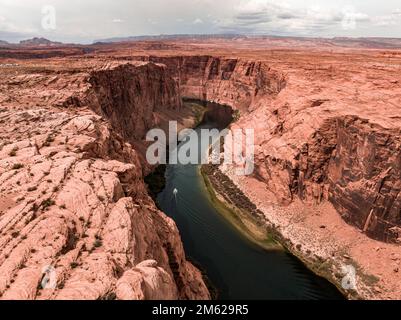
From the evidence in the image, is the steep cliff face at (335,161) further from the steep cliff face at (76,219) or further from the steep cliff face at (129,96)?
the steep cliff face at (129,96)

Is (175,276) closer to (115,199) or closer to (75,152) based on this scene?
(115,199)

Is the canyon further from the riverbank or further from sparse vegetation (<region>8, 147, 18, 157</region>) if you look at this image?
the riverbank

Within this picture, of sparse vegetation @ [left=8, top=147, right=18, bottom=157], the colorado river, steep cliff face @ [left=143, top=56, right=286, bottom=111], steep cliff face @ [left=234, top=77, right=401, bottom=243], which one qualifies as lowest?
the colorado river

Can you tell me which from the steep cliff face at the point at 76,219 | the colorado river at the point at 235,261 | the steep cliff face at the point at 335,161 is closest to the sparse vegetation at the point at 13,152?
the steep cliff face at the point at 76,219

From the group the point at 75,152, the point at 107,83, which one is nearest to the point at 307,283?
the point at 75,152

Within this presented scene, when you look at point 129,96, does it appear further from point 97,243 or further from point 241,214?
point 97,243

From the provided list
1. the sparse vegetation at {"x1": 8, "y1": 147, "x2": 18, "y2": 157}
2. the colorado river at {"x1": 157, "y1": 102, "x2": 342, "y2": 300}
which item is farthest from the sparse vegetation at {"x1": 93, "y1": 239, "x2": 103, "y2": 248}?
the colorado river at {"x1": 157, "y1": 102, "x2": 342, "y2": 300}
